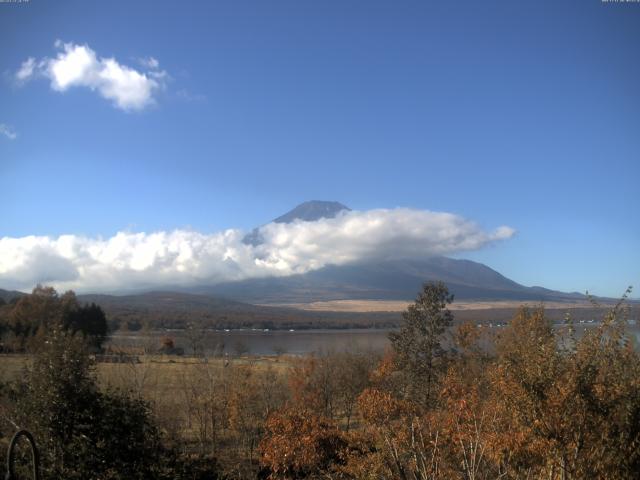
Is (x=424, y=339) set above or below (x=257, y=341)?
above

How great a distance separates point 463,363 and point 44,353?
25.3 m

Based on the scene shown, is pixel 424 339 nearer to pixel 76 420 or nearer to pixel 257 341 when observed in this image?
pixel 76 420

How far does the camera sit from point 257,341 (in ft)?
370

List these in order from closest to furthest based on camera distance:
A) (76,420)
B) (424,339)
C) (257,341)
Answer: (76,420) → (424,339) → (257,341)

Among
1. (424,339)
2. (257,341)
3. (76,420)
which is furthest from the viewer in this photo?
(257,341)

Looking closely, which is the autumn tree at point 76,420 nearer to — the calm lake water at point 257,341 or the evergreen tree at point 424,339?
the evergreen tree at point 424,339

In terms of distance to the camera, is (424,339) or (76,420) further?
(424,339)

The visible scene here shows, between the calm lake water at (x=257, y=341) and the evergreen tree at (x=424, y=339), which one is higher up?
the evergreen tree at (x=424, y=339)

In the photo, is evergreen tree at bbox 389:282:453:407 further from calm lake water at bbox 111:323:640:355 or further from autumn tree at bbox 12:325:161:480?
autumn tree at bbox 12:325:161:480

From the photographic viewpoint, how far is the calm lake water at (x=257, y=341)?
6212cm

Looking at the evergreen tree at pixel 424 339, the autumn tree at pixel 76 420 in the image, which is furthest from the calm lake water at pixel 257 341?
the autumn tree at pixel 76 420

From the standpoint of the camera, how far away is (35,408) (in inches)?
436

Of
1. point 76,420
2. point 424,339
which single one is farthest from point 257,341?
point 76,420

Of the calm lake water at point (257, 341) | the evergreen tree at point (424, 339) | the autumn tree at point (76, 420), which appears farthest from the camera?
the calm lake water at point (257, 341)
